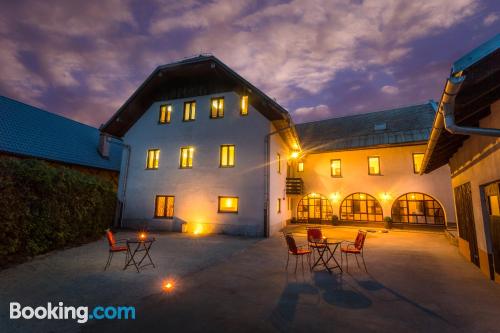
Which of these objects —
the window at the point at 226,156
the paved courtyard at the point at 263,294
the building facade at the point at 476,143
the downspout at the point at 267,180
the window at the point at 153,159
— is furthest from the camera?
the window at the point at 153,159

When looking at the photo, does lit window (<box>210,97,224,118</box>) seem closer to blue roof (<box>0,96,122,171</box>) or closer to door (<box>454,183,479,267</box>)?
blue roof (<box>0,96,122,171</box>)

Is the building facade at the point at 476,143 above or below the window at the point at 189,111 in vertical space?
below

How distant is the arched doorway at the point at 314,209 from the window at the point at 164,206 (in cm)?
1051

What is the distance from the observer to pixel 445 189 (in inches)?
598

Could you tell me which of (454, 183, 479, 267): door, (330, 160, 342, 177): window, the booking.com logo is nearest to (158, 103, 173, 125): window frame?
the booking.com logo

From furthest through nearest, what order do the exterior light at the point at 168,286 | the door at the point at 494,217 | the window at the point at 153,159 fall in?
the window at the point at 153,159 < the door at the point at 494,217 < the exterior light at the point at 168,286

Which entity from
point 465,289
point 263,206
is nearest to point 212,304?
point 465,289

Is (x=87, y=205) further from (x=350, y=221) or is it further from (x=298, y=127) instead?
(x=298, y=127)

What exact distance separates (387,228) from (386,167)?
14.1 ft

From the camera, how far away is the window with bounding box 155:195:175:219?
1413 centimetres

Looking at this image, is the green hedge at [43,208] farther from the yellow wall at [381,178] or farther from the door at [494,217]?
the yellow wall at [381,178]

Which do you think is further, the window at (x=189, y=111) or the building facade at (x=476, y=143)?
the window at (x=189, y=111)

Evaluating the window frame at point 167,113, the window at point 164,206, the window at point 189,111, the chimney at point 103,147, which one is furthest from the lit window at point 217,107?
the chimney at point 103,147

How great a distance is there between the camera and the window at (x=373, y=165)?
1727cm
